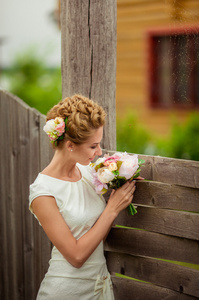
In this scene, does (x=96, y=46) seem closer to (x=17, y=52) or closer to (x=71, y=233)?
(x=71, y=233)

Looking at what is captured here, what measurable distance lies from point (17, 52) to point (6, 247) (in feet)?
26.4

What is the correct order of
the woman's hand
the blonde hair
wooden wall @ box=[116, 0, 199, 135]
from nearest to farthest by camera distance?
1. the blonde hair
2. the woman's hand
3. wooden wall @ box=[116, 0, 199, 135]

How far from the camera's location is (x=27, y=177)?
3375 mm

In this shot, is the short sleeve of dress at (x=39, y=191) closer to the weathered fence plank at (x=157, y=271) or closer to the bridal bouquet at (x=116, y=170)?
the bridal bouquet at (x=116, y=170)

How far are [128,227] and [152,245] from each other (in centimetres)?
29

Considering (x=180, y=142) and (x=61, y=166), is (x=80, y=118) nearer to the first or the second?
(x=61, y=166)

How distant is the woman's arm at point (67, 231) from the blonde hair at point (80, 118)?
380 millimetres

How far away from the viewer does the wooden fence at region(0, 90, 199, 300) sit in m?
2.41

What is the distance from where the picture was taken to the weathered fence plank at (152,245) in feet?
7.93

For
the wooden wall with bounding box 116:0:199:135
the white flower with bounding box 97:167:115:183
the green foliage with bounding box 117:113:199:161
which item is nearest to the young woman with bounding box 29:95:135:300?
the white flower with bounding box 97:167:115:183

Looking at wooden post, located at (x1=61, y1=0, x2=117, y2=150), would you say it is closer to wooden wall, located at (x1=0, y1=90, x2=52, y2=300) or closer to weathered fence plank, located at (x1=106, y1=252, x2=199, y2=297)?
wooden wall, located at (x1=0, y1=90, x2=52, y2=300)

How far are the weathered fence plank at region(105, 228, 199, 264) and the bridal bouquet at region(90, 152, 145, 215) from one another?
43 cm

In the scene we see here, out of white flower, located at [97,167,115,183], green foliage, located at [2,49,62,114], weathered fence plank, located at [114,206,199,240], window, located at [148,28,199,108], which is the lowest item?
weathered fence plank, located at [114,206,199,240]

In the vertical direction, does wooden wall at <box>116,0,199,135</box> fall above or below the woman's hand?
above
